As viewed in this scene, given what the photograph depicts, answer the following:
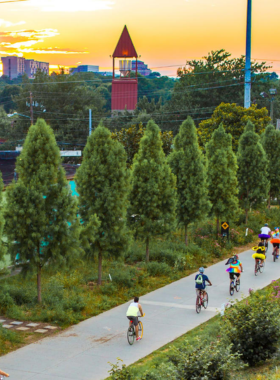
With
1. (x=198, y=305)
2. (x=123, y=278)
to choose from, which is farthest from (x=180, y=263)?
(x=198, y=305)

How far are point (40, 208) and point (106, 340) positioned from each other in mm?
3982

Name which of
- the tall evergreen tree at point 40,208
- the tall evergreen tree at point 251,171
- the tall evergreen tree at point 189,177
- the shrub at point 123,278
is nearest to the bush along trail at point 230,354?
the tall evergreen tree at point 40,208

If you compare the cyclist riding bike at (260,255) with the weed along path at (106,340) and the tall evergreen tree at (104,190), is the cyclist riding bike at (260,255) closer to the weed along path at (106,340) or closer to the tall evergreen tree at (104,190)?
the weed along path at (106,340)

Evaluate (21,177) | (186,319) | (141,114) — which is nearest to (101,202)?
(21,177)

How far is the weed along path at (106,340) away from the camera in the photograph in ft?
39.3

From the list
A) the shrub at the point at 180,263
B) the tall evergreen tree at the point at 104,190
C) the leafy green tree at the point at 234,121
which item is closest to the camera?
the tall evergreen tree at the point at 104,190

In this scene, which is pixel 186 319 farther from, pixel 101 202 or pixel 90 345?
pixel 101 202

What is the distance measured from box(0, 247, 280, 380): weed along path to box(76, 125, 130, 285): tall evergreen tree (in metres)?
2.22

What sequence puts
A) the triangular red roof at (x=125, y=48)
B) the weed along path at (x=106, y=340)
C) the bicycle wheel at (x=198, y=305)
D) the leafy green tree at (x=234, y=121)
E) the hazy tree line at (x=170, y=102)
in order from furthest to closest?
the triangular red roof at (x=125, y=48) → the hazy tree line at (x=170, y=102) → the leafy green tree at (x=234, y=121) → the bicycle wheel at (x=198, y=305) → the weed along path at (x=106, y=340)

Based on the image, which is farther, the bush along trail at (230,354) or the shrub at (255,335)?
the shrub at (255,335)

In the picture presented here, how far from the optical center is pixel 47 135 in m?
15.5

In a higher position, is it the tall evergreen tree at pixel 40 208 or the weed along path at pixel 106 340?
the tall evergreen tree at pixel 40 208

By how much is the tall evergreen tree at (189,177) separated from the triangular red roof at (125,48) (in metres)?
56.2

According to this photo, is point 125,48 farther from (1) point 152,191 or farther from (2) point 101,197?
(2) point 101,197
